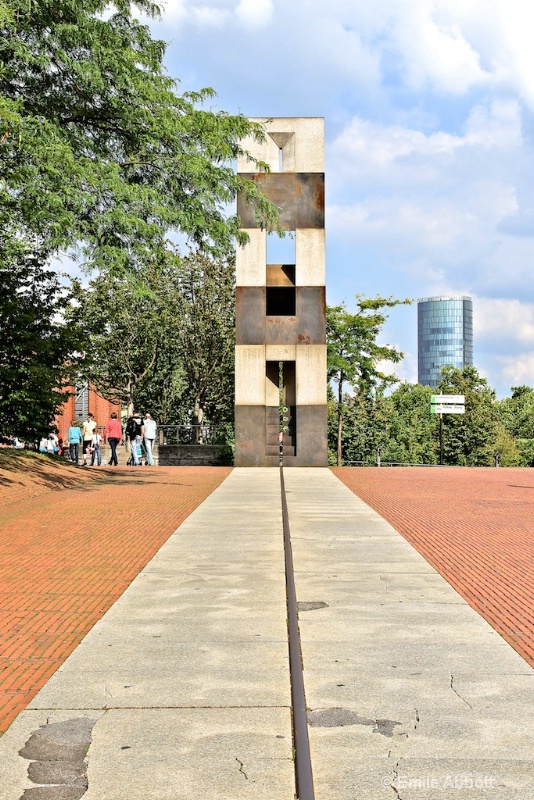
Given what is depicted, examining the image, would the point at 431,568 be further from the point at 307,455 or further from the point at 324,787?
the point at 307,455

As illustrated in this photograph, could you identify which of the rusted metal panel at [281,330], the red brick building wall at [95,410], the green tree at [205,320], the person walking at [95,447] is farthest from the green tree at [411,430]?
the rusted metal panel at [281,330]

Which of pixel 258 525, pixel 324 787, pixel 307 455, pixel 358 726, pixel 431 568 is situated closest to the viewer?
pixel 324 787

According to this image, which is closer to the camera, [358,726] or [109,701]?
[358,726]

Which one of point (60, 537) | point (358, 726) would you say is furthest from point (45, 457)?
point (358, 726)

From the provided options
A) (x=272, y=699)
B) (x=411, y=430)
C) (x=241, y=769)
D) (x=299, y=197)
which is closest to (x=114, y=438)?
(x=299, y=197)

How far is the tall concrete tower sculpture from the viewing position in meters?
29.4

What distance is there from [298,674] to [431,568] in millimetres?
4166

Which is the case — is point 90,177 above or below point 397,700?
above

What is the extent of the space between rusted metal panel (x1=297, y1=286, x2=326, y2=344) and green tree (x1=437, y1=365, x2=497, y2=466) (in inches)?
1614

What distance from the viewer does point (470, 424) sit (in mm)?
69688

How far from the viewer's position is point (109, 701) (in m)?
4.67

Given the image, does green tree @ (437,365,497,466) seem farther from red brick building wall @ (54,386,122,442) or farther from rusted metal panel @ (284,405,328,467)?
rusted metal panel @ (284,405,328,467)

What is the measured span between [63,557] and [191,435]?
30.7m

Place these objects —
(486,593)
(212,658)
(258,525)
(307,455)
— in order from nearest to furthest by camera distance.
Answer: (212,658) < (486,593) < (258,525) < (307,455)
